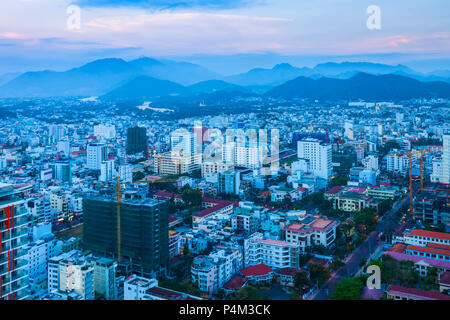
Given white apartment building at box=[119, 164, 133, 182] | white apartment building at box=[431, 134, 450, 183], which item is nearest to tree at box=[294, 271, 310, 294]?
white apartment building at box=[431, 134, 450, 183]

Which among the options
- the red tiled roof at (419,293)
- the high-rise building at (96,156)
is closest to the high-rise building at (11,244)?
the red tiled roof at (419,293)

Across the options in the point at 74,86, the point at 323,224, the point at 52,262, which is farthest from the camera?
the point at 74,86

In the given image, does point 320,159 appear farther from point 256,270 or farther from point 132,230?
point 132,230

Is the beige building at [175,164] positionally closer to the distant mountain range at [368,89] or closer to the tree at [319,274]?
the tree at [319,274]

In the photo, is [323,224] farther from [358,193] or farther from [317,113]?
[317,113]

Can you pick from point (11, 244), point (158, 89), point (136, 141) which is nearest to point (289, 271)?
point (11, 244)
